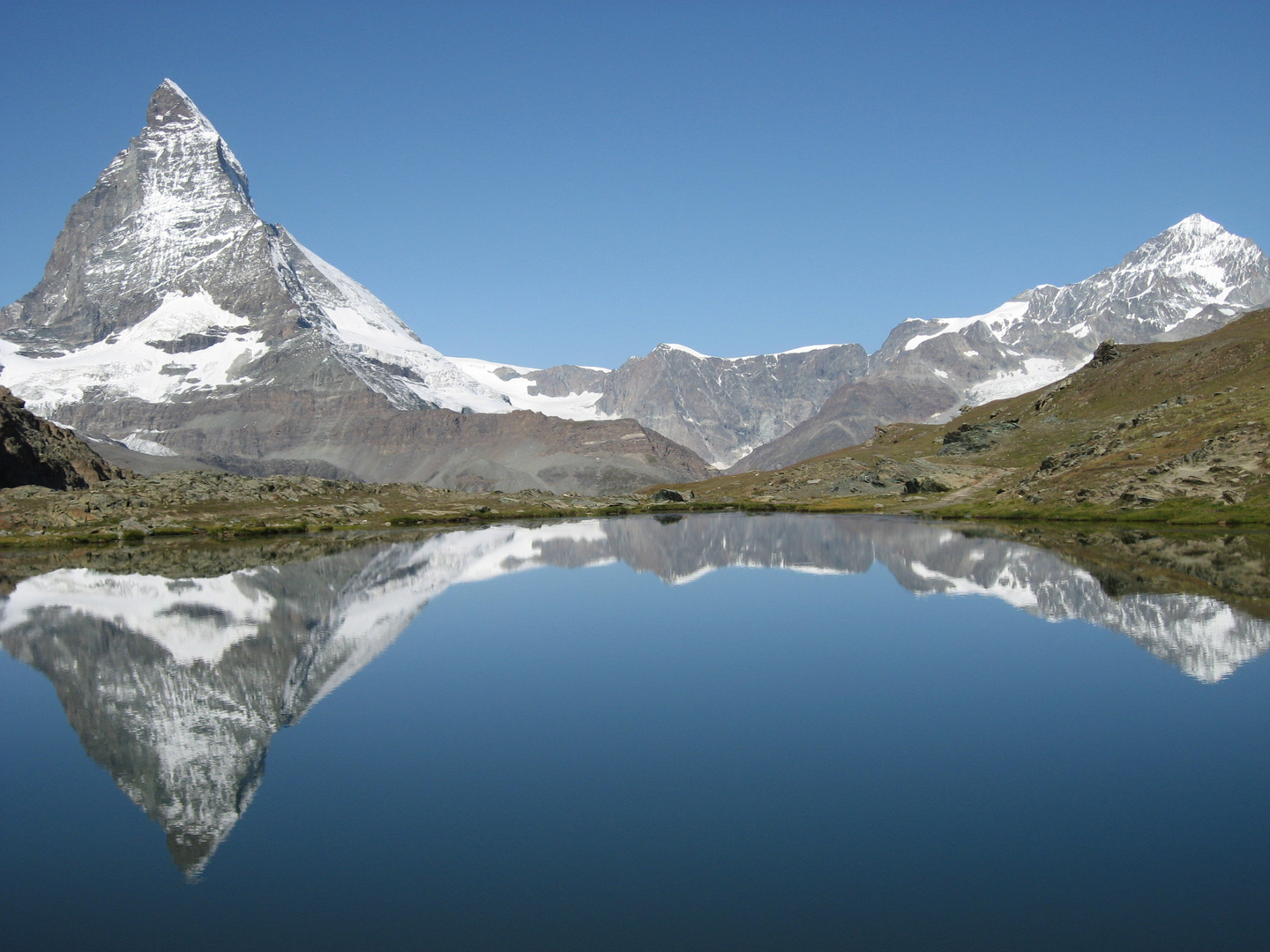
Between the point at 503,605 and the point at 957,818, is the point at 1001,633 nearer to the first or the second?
the point at 957,818

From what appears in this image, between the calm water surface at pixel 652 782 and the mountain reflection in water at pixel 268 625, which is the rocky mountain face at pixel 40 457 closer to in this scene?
the mountain reflection in water at pixel 268 625

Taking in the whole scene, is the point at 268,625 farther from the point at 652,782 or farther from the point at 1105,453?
the point at 1105,453

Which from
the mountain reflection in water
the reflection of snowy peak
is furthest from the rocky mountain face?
the reflection of snowy peak

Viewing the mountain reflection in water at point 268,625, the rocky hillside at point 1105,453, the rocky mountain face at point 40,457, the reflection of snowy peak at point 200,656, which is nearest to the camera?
the reflection of snowy peak at point 200,656

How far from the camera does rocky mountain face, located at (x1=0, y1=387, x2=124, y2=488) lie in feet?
443

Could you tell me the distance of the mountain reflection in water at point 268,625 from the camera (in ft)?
76.2

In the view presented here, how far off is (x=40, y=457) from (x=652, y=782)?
149809 mm

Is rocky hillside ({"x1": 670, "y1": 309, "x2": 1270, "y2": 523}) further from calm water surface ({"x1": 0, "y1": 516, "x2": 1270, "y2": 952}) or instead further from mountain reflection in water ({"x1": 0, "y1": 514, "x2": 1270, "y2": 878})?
calm water surface ({"x1": 0, "y1": 516, "x2": 1270, "y2": 952})

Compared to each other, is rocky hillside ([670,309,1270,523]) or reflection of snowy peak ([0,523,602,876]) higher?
rocky hillside ([670,309,1270,523])

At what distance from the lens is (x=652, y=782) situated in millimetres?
20172

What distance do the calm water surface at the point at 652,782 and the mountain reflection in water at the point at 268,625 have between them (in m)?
0.22

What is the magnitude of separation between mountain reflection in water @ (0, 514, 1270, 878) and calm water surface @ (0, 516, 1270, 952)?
22 cm

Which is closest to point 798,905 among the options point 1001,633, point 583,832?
point 583,832

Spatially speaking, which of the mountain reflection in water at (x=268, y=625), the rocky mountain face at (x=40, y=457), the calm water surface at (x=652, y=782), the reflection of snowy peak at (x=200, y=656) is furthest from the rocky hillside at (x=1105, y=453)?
the rocky mountain face at (x=40, y=457)
